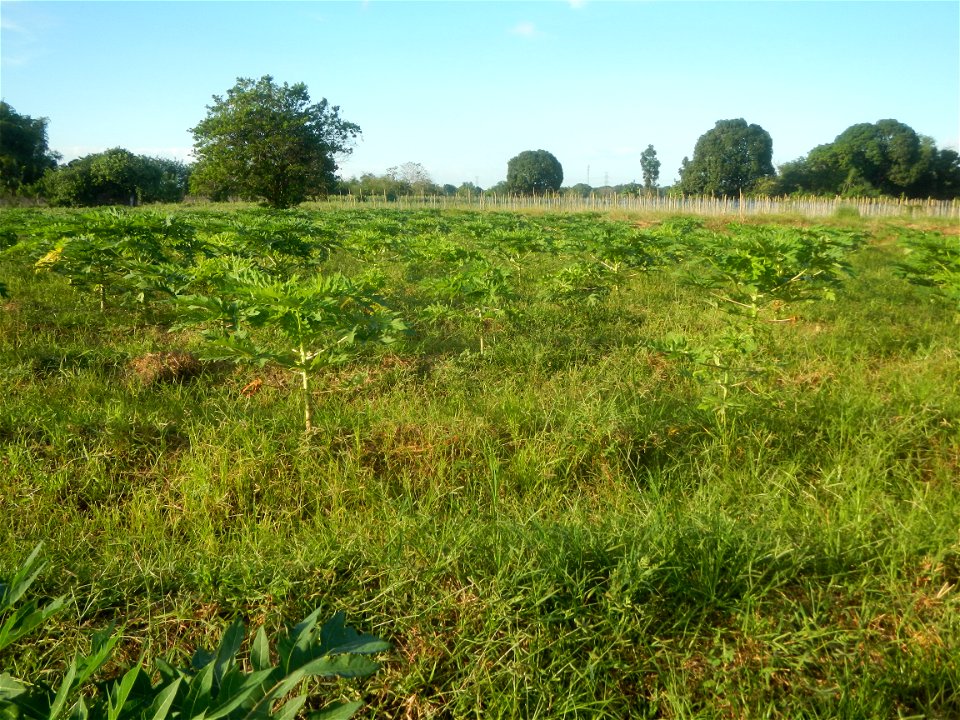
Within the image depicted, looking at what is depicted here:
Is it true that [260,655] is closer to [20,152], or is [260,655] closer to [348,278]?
[348,278]

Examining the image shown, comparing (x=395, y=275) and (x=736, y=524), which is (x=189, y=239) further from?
(x=736, y=524)

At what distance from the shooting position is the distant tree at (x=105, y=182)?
4269 centimetres

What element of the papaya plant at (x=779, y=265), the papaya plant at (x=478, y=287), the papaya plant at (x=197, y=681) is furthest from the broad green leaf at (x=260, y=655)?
the papaya plant at (x=779, y=265)

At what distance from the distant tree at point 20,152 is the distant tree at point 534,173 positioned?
56.5 meters

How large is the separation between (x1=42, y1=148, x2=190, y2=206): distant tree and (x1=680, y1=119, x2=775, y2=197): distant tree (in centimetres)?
5218

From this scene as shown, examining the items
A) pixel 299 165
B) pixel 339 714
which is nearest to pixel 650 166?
pixel 299 165

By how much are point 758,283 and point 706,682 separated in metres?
3.99

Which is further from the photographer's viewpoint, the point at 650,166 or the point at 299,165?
the point at 650,166

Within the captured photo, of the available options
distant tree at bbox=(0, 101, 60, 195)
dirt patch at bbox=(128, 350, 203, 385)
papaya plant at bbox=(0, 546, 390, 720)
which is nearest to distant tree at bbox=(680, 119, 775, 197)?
distant tree at bbox=(0, 101, 60, 195)

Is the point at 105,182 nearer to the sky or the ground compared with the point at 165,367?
nearer to the sky

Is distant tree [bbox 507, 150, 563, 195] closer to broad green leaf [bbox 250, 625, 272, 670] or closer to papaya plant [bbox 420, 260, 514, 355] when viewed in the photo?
papaya plant [bbox 420, 260, 514, 355]

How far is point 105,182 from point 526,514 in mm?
51055

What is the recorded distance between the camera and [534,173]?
296 feet

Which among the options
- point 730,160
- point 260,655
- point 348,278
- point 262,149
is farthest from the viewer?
point 730,160
